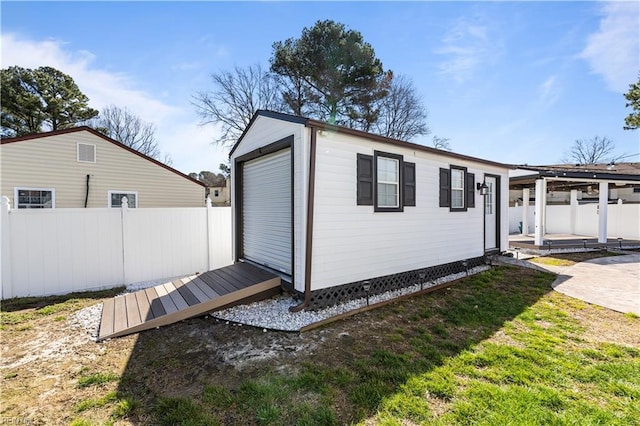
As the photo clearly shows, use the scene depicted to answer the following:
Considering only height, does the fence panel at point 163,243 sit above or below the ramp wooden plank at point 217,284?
above

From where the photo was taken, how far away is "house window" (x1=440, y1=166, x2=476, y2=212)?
7259 mm

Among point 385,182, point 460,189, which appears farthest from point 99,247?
point 460,189

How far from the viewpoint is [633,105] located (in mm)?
14672

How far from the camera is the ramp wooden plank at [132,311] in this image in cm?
427

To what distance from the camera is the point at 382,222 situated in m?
5.80

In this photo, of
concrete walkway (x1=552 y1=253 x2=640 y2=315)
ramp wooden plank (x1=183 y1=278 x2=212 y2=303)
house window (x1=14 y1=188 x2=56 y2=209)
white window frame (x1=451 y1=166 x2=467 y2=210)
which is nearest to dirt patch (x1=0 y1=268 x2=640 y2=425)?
ramp wooden plank (x1=183 y1=278 x2=212 y2=303)

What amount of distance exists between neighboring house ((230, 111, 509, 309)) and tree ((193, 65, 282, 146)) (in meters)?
13.8

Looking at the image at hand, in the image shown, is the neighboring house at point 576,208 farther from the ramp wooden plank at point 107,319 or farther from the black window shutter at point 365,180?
the ramp wooden plank at point 107,319

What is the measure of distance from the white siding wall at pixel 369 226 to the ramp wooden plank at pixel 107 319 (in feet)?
9.89

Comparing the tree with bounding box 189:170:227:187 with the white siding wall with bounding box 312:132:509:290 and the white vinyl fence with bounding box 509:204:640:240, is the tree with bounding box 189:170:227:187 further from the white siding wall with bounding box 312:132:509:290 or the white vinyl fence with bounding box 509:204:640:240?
the white siding wall with bounding box 312:132:509:290

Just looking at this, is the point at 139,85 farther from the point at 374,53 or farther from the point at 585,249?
the point at 585,249

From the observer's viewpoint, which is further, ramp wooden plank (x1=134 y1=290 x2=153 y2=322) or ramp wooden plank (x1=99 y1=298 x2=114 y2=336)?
ramp wooden plank (x1=134 y1=290 x2=153 y2=322)

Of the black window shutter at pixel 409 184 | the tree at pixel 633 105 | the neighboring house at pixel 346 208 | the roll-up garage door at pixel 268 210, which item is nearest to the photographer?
the neighboring house at pixel 346 208

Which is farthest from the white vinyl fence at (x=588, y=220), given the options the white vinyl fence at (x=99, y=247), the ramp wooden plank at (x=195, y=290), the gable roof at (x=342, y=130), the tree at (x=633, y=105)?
the ramp wooden plank at (x=195, y=290)
